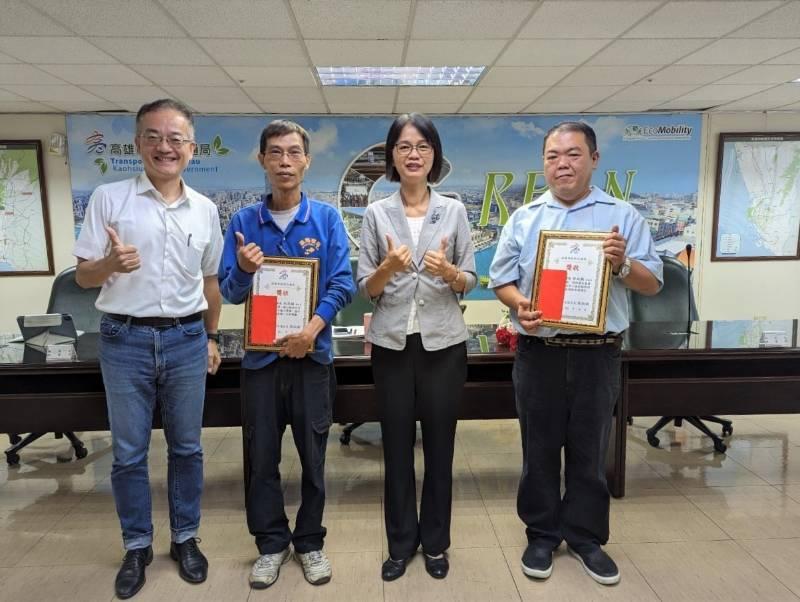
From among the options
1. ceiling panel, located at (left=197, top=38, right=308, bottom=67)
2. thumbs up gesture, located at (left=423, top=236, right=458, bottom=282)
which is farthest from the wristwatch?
ceiling panel, located at (left=197, top=38, right=308, bottom=67)

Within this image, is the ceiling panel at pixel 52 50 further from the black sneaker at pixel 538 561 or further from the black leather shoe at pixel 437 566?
the black sneaker at pixel 538 561

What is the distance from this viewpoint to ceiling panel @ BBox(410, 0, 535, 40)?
2876 mm

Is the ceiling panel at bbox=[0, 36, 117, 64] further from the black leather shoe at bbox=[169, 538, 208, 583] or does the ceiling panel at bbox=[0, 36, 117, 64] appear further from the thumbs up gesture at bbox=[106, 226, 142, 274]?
the black leather shoe at bbox=[169, 538, 208, 583]

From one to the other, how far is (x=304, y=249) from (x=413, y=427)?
2.36 feet

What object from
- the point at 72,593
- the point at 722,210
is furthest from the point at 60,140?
the point at 722,210

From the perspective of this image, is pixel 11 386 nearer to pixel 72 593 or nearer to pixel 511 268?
pixel 72 593

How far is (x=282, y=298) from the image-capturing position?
184 cm

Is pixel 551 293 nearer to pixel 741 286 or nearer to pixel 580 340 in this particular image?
pixel 580 340

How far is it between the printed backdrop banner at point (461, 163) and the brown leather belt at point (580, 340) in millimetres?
3655

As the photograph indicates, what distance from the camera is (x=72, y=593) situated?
1922 mm

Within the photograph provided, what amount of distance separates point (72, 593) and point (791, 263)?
6746 mm

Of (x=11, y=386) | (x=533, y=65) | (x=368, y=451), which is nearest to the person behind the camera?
(x=11, y=386)

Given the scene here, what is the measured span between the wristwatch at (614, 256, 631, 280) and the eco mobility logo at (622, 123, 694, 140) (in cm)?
434

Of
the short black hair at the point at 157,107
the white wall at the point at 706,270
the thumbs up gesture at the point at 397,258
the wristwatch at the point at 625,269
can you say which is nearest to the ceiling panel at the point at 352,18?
the short black hair at the point at 157,107
